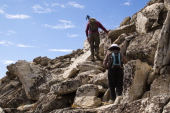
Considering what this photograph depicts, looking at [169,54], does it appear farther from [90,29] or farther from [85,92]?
[90,29]

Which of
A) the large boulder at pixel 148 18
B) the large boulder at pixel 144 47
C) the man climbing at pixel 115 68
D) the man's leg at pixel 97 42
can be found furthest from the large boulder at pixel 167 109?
the man's leg at pixel 97 42

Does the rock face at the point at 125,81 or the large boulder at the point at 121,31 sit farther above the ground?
the large boulder at the point at 121,31

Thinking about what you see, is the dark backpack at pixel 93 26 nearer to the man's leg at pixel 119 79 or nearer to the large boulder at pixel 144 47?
the large boulder at pixel 144 47

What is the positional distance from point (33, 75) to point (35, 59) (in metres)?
9.35

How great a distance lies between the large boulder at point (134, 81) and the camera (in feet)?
37.4

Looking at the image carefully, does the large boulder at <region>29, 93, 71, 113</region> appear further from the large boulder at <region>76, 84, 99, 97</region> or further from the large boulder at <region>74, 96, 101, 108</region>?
the large boulder at <region>74, 96, 101, 108</region>

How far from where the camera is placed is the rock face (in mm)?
10500

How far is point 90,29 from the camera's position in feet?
69.1

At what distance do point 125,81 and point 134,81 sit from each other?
53cm

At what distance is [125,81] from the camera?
12.0 metres

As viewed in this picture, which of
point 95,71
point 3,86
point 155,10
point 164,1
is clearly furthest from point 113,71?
point 3,86

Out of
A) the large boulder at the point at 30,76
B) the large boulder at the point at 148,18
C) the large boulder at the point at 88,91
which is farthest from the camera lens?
the large boulder at the point at 30,76

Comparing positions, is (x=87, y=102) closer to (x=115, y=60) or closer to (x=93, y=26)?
(x=115, y=60)

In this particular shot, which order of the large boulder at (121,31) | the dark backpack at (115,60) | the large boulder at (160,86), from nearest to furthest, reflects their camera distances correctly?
1. the large boulder at (160,86)
2. the dark backpack at (115,60)
3. the large boulder at (121,31)
